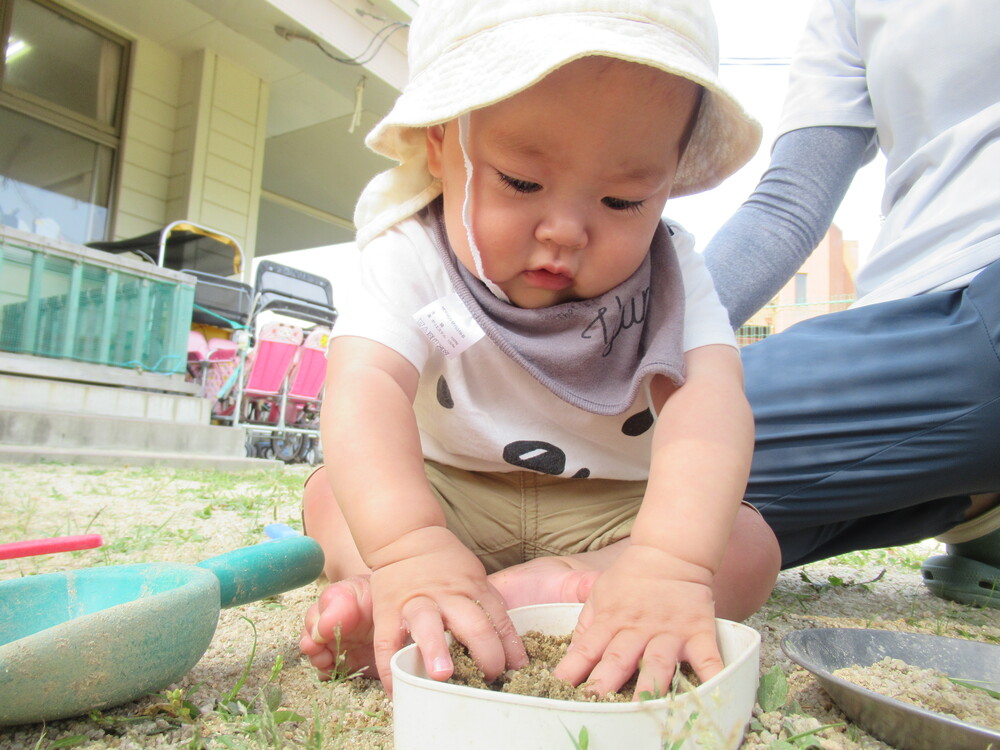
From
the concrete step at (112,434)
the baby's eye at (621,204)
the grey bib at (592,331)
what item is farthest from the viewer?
the concrete step at (112,434)

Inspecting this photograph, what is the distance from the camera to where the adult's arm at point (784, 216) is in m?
1.68

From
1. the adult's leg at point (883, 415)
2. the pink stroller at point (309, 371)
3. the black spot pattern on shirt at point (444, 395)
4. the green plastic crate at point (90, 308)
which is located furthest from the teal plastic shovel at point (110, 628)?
the pink stroller at point (309, 371)

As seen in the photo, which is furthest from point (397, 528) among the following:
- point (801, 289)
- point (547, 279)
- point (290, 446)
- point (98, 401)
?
point (801, 289)

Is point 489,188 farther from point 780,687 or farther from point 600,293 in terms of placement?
point 780,687

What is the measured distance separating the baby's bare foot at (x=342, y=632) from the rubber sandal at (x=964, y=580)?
132 cm

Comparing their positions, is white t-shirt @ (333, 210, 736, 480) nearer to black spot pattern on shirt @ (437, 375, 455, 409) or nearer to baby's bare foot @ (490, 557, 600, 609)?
black spot pattern on shirt @ (437, 375, 455, 409)

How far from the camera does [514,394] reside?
4.13ft

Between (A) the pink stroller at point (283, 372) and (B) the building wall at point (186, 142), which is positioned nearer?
(A) the pink stroller at point (283, 372)

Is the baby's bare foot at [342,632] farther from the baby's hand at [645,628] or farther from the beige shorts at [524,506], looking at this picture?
the beige shorts at [524,506]

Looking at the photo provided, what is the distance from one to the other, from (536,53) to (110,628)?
0.79 metres

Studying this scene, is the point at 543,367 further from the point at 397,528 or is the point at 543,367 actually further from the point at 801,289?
the point at 801,289

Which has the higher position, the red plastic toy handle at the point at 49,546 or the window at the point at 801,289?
the window at the point at 801,289

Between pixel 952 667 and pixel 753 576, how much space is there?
261mm

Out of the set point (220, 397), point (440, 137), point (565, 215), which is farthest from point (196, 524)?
point (220, 397)
